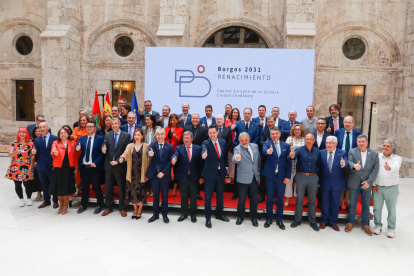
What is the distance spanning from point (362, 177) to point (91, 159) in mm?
5517

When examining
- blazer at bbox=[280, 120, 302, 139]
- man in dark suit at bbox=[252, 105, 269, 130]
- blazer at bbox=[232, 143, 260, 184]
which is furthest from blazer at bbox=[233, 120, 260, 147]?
blazer at bbox=[232, 143, 260, 184]

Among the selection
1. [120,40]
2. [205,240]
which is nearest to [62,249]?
[205,240]

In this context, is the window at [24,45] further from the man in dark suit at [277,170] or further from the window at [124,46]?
the man in dark suit at [277,170]

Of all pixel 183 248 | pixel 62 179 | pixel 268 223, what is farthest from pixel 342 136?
pixel 62 179

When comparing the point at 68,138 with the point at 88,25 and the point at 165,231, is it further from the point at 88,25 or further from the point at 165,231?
the point at 88,25

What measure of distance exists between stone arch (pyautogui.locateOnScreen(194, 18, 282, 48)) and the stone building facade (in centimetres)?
4

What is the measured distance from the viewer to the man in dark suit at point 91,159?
6.04 meters

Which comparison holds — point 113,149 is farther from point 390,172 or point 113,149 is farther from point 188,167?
point 390,172

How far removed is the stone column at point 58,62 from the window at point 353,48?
36.1 ft

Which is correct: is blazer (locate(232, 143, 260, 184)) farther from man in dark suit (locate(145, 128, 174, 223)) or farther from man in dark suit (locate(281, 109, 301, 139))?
man in dark suit (locate(281, 109, 301, 139))

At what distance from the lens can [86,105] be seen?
1230 cm

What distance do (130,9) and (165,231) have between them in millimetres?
9947

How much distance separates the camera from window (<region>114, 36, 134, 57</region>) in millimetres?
12023

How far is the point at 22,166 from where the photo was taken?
6.37 m
